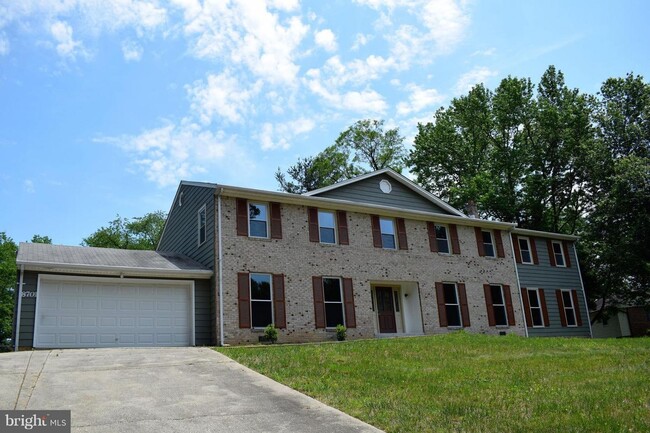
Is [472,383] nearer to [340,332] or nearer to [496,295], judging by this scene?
[340,332]

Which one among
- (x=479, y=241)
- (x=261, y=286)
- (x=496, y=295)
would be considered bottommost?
(x=496, y=295)

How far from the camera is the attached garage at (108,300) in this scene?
14.3 metres

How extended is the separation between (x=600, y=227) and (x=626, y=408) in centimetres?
2245

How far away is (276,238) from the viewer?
17578 mm

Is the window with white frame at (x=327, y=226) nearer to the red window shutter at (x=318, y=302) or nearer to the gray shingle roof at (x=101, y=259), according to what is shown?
the red window shutter at (x=318, y=302)

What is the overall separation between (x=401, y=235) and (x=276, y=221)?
5279 mm

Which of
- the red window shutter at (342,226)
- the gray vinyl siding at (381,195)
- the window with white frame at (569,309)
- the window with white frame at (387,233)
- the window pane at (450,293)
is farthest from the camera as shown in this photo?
the window with white frame at (569,309)

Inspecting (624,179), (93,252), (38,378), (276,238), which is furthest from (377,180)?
(38,378)

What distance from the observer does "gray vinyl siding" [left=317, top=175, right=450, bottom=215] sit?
20.1 m

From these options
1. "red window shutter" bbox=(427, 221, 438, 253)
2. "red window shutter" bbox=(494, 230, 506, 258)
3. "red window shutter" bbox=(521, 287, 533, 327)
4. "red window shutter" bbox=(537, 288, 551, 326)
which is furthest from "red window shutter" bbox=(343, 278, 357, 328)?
"red window shutter" bbox=(537, 288, 551, 326)

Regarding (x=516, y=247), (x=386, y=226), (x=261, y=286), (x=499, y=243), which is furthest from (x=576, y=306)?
(x=261, y=286)

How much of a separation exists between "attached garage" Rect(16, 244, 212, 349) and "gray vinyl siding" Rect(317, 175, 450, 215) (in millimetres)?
6073

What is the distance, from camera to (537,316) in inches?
945

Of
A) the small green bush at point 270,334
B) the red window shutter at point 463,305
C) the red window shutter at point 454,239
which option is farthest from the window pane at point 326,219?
the red window shutter at point 463,305
